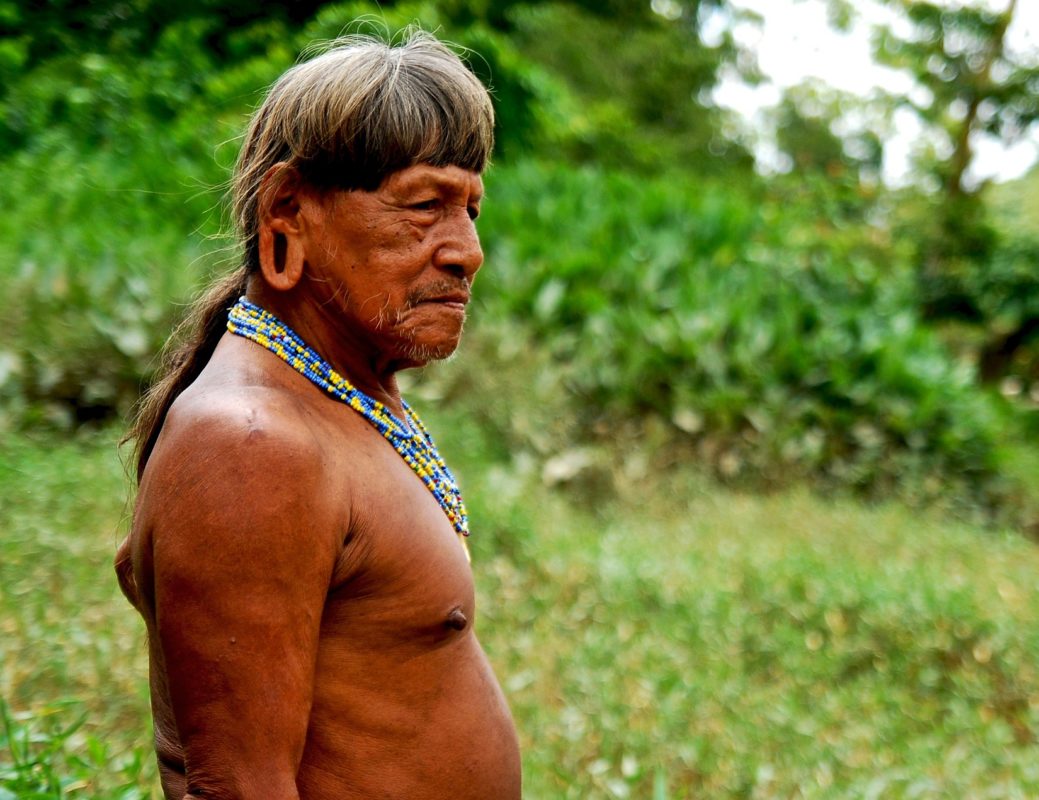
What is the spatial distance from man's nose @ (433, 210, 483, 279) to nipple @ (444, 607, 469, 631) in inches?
18.6

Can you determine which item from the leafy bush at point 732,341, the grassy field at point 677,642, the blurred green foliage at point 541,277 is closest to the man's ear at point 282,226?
the grassy field at point 677,642

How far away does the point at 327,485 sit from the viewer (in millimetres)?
1508

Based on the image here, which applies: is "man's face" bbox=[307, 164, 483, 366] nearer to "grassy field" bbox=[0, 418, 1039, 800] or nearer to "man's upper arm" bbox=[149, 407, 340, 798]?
"man's upper arm" bbox=[149, 407, 340, 798]

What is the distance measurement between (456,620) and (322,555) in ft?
0.90

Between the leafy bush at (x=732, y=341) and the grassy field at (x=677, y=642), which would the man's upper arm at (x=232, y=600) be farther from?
the leafy bush at (x=732, y=341)

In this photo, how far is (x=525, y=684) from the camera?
13.1 ft

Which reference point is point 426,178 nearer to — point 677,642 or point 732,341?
point 677,642

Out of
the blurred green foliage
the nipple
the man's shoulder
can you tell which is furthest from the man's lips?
the blurred green foliage

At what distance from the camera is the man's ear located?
1.65 m

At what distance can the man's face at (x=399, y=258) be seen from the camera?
165 centimetres

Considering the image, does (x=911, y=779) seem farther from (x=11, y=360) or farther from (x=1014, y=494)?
(x=1014, y=494)

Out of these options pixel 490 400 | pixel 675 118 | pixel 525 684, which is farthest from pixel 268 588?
pixel 675 118

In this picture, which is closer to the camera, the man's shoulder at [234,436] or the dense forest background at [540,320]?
the man's shoulder at [234,436]

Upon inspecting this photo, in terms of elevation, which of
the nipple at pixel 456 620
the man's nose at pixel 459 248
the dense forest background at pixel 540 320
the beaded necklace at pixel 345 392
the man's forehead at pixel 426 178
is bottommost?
the dense forest background at pixel 540 320
